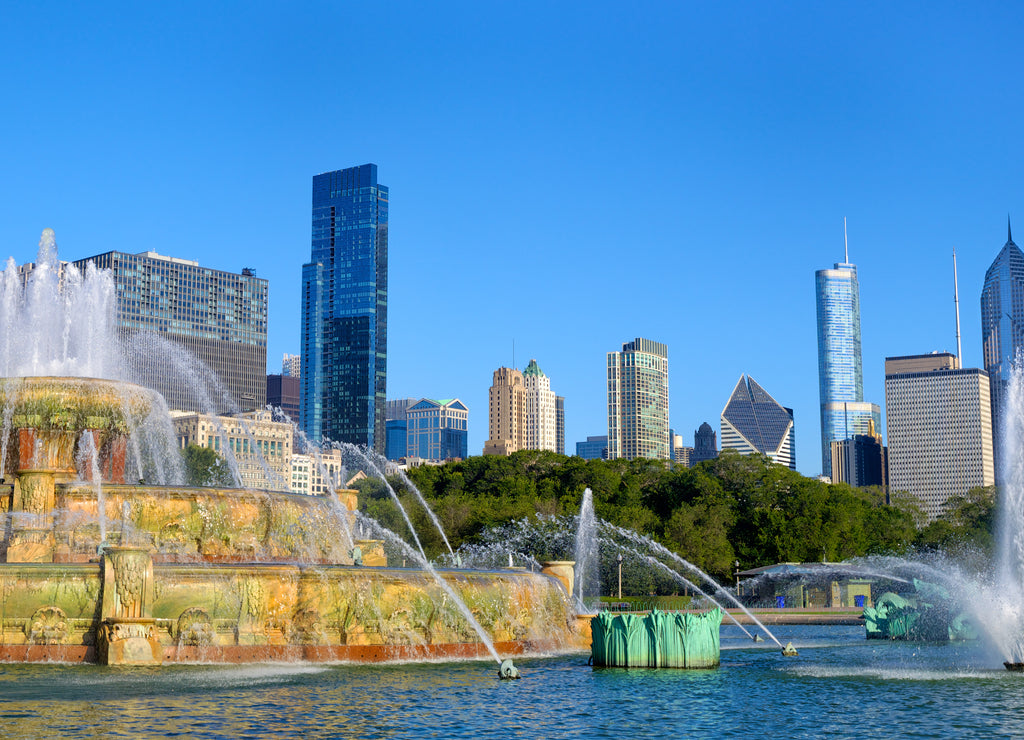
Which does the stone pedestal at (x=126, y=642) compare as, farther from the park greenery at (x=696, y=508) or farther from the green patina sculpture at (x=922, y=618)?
the park greenery at (x=696, y=508)

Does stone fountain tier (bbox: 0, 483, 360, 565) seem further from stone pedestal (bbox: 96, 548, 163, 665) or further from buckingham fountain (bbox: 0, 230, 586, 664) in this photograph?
stone pedestal (bbox: 96, 548, 163, 665)

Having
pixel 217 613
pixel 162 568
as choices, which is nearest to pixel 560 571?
pixel 217 613

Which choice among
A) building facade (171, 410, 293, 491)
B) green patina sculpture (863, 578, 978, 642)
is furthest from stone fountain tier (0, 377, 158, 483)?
building facade (171, 410, 293, 491)

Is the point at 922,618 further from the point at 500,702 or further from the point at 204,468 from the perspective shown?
the point at 204,468

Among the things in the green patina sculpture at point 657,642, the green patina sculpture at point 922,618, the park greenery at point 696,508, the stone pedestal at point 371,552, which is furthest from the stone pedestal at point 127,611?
the park greenery at point 696,508

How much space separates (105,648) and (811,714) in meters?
14.5

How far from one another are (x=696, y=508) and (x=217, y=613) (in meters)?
70.4

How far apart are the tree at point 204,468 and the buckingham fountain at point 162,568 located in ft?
211

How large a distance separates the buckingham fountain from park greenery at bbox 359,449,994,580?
5040 cm

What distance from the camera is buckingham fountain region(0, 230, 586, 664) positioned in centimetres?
2688

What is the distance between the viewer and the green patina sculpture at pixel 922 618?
44375mm

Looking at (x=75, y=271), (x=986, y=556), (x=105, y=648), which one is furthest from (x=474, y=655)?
(x=986, y=556)

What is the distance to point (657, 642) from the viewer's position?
28828mm

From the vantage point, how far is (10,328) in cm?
4122
